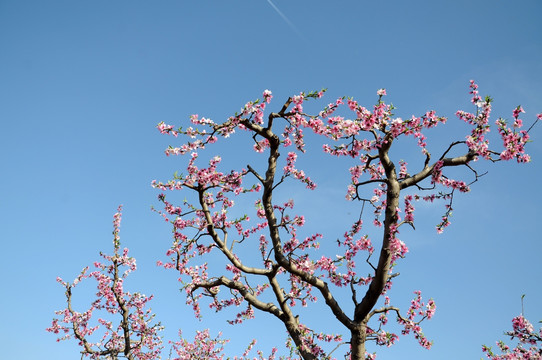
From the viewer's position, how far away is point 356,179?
1016cm

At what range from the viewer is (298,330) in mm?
9242

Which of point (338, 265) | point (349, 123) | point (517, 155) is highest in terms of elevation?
point (349, 123)

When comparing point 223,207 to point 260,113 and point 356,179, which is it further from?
point 356,179

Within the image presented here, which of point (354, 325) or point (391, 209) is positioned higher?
point (391, 209)

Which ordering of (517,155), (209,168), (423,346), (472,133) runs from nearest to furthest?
(517,155)
(472,133)
(423,346)
(209,168)

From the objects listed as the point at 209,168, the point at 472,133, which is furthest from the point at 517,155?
the point at 209,168

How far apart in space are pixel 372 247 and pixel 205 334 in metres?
13.6

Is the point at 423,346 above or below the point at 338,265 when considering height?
below

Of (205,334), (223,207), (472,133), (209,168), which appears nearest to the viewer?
(472,133)

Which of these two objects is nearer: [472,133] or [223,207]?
[472,133]

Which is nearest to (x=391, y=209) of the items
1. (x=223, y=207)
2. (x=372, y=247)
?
(x=372, y=247)

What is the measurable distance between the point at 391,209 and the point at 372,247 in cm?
173

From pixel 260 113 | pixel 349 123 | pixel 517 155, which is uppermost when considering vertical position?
pixel 260 113

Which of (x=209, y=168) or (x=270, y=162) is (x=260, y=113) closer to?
(x=270, y=162)
